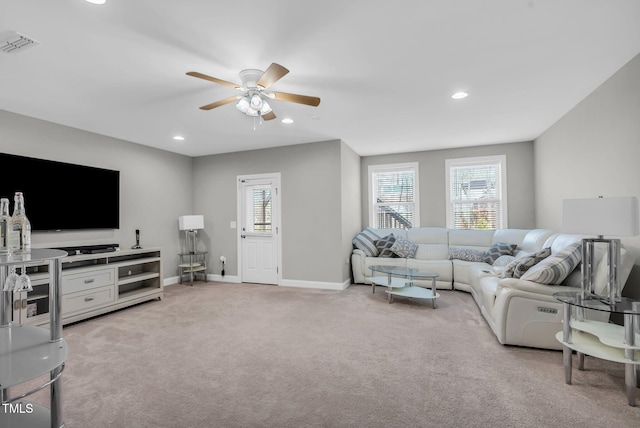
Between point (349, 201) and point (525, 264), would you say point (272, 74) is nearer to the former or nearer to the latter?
point (525, 264)

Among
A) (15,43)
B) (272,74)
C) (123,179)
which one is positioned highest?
(15,43)

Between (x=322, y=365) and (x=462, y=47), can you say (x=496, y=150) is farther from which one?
(x=322, y=365)

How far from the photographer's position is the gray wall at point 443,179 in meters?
5.38

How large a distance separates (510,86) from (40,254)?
378 cm

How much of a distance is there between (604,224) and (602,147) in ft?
4.88

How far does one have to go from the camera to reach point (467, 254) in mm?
5062

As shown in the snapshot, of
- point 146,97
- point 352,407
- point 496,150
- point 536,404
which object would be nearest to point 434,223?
point 496,150

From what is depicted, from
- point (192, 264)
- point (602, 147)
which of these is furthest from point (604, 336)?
point (192, 264)

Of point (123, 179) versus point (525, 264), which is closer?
point (525, 264)

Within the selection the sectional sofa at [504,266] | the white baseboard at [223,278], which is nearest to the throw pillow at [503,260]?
the sectional sofa at [504,266]

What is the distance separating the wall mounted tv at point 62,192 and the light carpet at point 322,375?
1.37 metres

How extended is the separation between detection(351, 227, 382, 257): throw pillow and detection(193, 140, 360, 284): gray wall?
0.25 m

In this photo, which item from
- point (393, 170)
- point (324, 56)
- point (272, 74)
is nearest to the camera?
point (272, 74)

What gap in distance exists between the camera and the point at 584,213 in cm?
221
